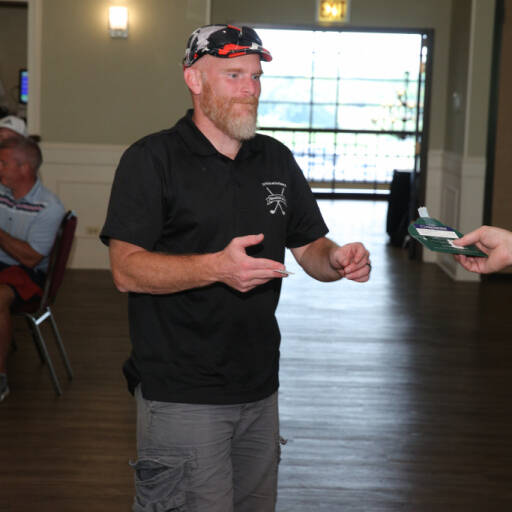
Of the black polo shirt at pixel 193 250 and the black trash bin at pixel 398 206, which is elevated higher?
the black polo shirt at pixel 193 250

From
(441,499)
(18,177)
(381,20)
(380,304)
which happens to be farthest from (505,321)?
(381,20)

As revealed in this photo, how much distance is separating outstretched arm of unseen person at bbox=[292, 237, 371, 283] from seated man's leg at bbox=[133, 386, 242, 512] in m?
0.42

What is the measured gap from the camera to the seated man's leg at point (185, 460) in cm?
190

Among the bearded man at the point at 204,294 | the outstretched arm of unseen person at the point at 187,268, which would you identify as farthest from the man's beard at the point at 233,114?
the outstretched arm of unseen person at the point at 187,268

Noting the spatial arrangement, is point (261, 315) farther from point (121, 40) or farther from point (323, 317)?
point (121, 40)

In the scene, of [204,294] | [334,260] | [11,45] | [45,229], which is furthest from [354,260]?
[11,45]

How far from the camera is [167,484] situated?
1900mm

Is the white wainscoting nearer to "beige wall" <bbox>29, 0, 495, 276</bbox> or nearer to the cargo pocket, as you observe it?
"beige wall" <bbox>29, 0, 495, 276</bbox>

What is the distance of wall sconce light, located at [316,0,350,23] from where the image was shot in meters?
8.88

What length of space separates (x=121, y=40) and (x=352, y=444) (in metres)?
4.84

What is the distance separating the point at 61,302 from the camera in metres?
6.14

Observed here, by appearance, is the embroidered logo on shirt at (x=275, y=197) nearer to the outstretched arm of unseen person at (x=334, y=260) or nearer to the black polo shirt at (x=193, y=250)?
the black polo shirt at (x=193, y=250)

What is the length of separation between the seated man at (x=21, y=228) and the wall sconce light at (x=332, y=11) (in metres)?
5.38

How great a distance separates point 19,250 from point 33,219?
0.55ft
